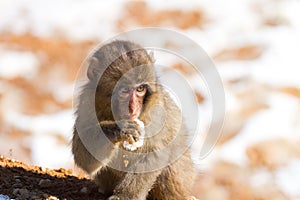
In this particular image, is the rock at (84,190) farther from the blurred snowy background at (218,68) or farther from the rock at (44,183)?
the blurred snowy background at (218,68)

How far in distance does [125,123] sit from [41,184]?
956mm

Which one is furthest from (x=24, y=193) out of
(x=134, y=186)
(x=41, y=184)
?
Answer: (x=134, y=186)

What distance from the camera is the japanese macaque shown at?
12.6 ft

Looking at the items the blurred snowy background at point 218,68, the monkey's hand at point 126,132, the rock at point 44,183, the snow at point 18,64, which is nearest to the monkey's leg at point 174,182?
the monkey's hand at point 126,132

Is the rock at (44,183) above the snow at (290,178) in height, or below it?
below

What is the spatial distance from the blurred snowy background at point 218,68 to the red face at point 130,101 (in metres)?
1.77

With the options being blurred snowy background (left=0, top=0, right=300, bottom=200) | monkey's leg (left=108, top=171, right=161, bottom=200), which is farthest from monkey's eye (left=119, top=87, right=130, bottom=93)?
blurred snowy background (left=0, top=0, right=300, bottom=200)

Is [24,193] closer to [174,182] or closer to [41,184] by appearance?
[41,184]

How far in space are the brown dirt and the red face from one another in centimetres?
66

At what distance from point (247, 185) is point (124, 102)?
2.74 metres

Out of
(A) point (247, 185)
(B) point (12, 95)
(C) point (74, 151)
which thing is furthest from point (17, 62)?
(C) point (74, 151)

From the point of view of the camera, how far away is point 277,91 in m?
7.20

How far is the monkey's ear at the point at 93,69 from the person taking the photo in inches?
157

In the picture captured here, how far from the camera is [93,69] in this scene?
399 centimetres
